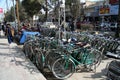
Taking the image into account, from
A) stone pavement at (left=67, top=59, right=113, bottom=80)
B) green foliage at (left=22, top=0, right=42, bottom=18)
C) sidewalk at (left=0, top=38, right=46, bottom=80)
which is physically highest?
green foliage at (left=22, top=0, right=42, bottom=18)

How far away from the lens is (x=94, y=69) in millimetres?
8547

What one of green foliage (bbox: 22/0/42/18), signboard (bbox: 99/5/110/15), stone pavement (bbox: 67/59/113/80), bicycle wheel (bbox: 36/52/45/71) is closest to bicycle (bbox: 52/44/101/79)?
stone pavement (bbox: 67/59/113/80)

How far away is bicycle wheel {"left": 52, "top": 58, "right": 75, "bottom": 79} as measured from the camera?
7.35 m

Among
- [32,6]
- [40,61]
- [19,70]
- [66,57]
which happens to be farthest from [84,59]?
[32,6]

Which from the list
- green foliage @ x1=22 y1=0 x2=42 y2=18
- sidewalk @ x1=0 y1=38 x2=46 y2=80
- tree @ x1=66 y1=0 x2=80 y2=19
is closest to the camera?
sidewalk @ x1=0 y1=38 x2=46 y2=80

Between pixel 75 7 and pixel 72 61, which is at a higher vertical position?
pixel 75 7

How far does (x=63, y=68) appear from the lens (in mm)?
7414

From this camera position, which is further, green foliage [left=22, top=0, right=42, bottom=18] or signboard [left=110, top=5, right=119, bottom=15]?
green foliage [left=22, top=0, right=42, bottom=18]

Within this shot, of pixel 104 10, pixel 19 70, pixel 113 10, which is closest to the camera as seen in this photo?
pixel 19 70

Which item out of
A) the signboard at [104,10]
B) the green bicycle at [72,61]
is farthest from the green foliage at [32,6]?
the green bicycle at [72,61]

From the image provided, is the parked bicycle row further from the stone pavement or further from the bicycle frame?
the stone pavement

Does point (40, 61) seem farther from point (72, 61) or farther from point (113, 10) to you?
point (113, 10)

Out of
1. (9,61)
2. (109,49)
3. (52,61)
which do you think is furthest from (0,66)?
(109,49)

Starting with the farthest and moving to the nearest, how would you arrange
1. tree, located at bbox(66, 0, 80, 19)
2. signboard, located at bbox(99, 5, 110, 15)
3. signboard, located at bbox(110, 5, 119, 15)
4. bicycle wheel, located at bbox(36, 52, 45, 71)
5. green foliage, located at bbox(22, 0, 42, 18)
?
1. tree, located at bbox(66, 0, 80, 19)
2. signboard, located at bbox(99, 5, 110, 15)
3. green foliage, located at bbox(22, 0, 42, 18)
4. signboard, located at bbox(110, 5, 119, 15)
5. bicycle wheel, located at bbox(36, 52, 45, 71)
